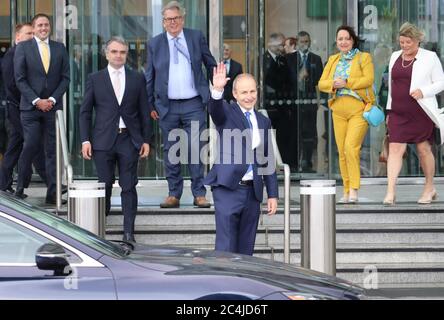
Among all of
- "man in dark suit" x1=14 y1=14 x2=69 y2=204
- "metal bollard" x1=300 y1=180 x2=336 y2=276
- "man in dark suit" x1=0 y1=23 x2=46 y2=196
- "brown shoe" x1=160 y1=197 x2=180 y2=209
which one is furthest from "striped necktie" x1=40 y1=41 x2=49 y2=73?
"metal bollard" x1=300 y1=180 x2=336 y2=276

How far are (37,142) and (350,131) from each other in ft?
10.9

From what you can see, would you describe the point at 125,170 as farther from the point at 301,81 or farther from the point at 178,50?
the point at 301,81

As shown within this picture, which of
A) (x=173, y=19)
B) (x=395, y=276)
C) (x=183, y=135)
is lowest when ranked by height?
(x=395, y=276)

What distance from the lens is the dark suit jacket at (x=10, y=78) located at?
1313 cm

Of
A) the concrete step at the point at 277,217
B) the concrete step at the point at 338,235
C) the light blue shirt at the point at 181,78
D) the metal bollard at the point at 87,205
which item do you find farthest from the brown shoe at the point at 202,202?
the metal bollard at the point at 87,205

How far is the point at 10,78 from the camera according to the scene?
1317 cm

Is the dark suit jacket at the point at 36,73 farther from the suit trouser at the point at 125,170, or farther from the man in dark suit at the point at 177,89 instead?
the suit trouser at the point at 125,170

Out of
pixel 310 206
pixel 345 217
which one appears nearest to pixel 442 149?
pixel 345 217

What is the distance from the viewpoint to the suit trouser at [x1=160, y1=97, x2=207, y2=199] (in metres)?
12.4

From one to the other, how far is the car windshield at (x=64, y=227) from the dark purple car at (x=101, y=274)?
0.02 meters

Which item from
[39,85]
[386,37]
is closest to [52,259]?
[39,85]

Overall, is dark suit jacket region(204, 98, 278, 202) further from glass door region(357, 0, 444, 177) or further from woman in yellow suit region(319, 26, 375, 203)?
glass door region(357, 0, 444, 177)

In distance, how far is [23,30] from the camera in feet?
43.4

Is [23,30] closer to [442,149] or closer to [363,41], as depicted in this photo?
[363,41]
